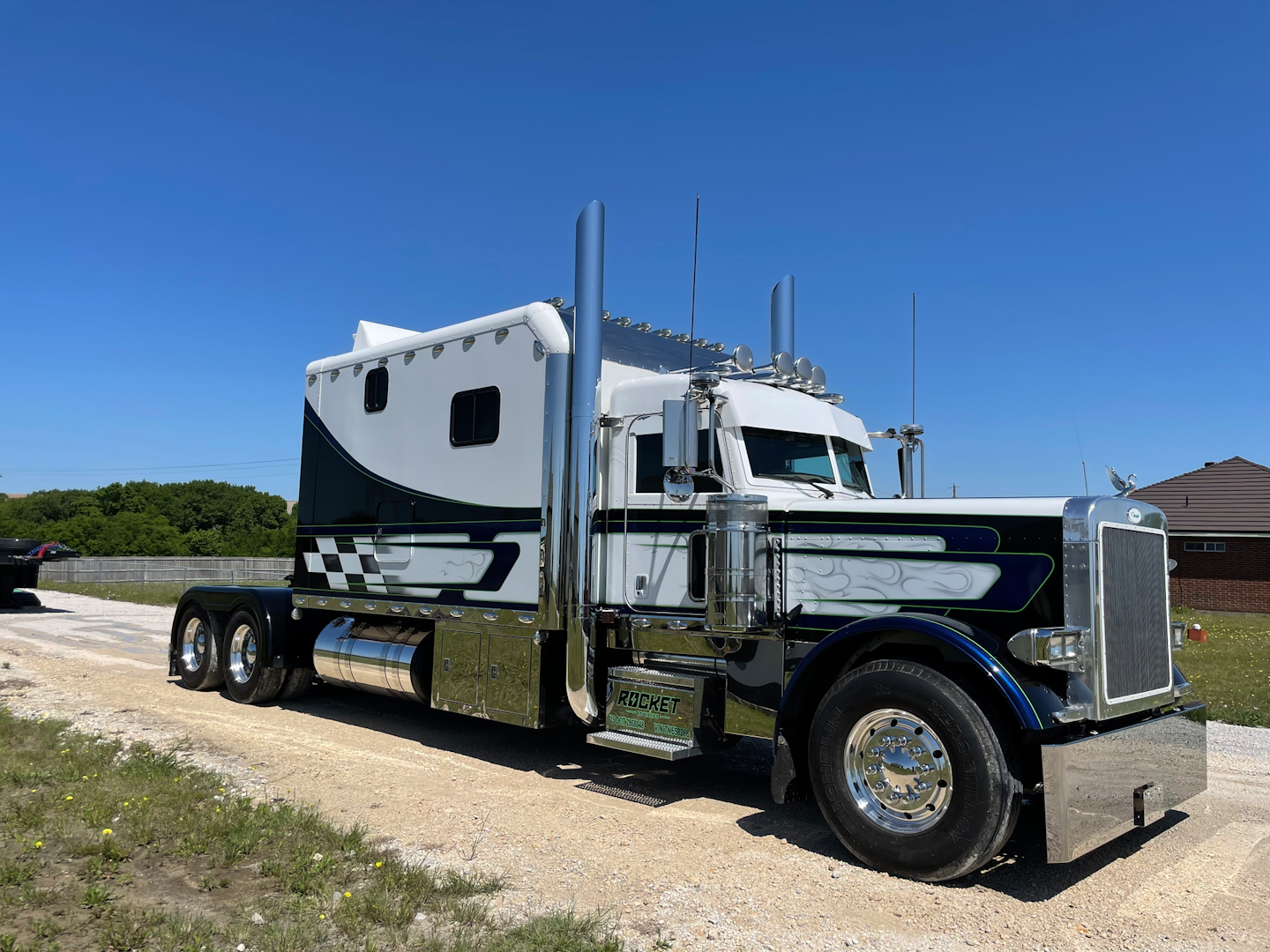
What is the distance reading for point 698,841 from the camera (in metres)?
5.76

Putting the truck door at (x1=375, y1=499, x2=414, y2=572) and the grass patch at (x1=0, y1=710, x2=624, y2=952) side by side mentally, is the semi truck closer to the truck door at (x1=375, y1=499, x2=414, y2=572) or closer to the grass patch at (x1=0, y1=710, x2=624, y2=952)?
the truck door at (x1=375, y1=499, x2=414, y2=572)

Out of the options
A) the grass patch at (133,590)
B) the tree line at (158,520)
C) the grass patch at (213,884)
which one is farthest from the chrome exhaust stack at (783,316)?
the tree line at (158,520)

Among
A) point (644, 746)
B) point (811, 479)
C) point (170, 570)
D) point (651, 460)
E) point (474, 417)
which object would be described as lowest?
point (644, 746)

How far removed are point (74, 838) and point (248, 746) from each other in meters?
3.01

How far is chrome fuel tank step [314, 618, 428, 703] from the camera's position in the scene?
335 inches

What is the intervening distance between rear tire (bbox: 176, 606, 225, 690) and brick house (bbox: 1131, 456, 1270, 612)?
24581 millimetres

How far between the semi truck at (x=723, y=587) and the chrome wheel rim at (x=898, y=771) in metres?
0.01

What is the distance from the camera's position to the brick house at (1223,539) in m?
27.2

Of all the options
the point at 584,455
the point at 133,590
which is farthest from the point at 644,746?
the point at 133,590

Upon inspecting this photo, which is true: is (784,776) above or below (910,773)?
below

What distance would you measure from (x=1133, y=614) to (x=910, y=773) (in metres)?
1.63

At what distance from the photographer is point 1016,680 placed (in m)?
4.93

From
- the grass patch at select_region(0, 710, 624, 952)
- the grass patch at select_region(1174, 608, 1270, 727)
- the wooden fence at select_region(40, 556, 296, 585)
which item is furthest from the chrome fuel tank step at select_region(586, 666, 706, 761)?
the wooden fence at select_region(40, 556, 296, 585)

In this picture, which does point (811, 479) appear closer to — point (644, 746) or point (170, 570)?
point (644, 746)
